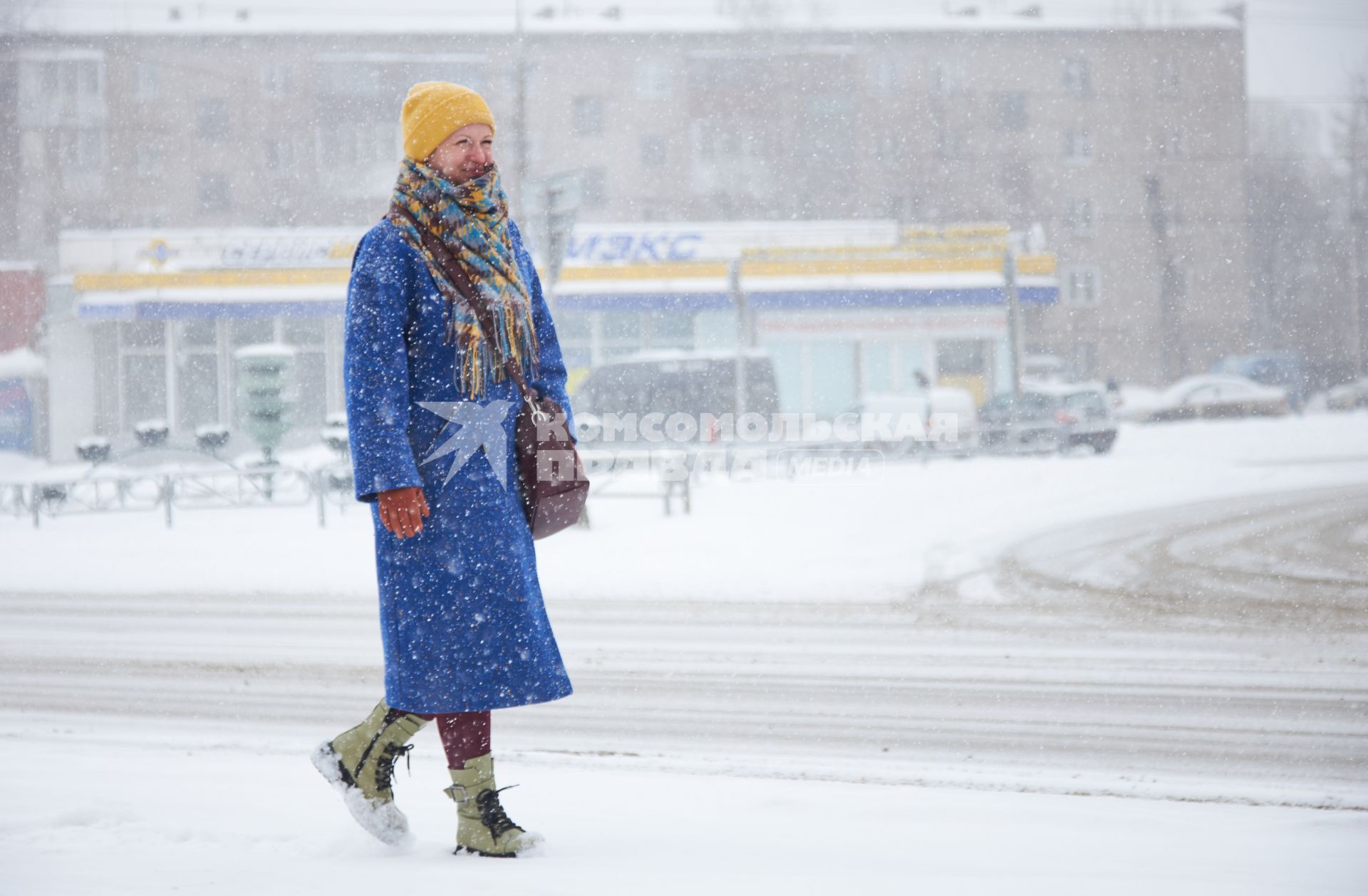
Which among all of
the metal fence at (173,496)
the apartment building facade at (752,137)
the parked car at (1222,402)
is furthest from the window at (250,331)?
the parked car at (1222,402)

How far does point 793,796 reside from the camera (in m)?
3.68

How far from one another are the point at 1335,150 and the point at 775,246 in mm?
36457

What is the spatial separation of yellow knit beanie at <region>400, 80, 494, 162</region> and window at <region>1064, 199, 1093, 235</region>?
5163cm

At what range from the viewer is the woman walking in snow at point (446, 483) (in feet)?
9.74

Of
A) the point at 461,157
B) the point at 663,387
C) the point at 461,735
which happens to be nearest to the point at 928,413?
the point at 663,387

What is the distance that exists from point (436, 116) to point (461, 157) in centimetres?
11

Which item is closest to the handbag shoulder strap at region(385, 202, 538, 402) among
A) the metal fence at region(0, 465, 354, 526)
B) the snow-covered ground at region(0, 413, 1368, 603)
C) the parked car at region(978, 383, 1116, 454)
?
the snow-covered ground at region(0, 413, 1368, 603)

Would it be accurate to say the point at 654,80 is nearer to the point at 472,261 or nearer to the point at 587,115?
the point at 587,115

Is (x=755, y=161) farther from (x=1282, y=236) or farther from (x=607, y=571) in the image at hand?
(x=607, y=571)

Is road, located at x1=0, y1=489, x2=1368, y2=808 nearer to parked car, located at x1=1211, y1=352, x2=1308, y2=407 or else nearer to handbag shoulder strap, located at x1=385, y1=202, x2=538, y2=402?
handbag shoulder strap, located at x1=385, y1=202, x2=538, y2=402

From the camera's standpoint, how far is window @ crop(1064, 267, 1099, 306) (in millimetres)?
51031

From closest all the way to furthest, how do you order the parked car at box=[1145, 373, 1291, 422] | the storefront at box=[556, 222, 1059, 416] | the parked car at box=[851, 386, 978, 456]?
the parked car at box=[851, 386, 978, 456] < the storefront at box=[556, 222, 1059, 416] < the parked car at box=[1145, 373, 1291, 422]

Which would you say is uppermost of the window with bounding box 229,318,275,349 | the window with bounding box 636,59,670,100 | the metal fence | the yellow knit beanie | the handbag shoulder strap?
the window with bounding box 636,59,670,100

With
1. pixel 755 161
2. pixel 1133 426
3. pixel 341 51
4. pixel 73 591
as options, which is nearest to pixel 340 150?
pixel 341 51
